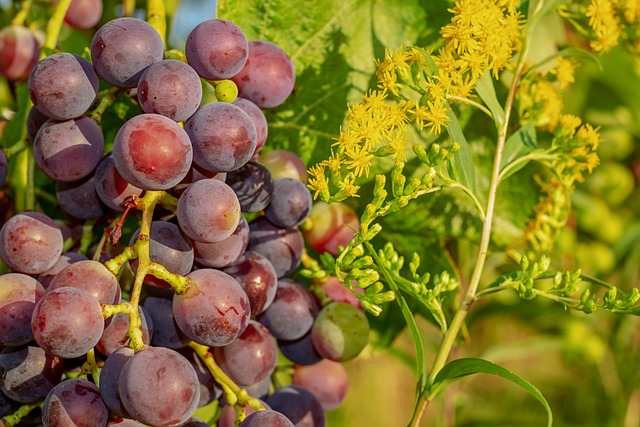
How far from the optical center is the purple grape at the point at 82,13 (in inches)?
39.6

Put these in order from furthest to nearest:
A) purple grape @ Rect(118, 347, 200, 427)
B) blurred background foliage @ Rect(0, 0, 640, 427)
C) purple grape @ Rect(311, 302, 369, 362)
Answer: blurred background foliage @ Rect(0, 0, 640, 427), purple grape @ Rect(311, 302, 369, 362), purple grape @ Rect(118, 347, 200, 427)

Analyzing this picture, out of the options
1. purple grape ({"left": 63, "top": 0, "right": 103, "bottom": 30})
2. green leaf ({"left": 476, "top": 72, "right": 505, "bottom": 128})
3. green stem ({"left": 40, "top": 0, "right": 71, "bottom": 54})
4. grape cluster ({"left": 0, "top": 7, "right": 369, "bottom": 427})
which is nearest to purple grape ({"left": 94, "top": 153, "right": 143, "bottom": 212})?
grape cluster ({"left": 0, "top": 7, "right": 369, "bottom": 427})

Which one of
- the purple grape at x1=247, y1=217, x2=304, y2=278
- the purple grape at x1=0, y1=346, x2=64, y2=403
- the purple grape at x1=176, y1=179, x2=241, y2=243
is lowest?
the purple grape at x1=0, y1=346, x2=64, y2=403

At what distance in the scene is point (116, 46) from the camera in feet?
2.01

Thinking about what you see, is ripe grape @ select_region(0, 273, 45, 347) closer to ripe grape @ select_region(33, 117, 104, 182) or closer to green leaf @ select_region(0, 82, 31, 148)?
ripe grape @ select_region(33, 117, 104, 182)

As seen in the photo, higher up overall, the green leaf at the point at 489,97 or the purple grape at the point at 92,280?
the green leaf at the point at 489,97

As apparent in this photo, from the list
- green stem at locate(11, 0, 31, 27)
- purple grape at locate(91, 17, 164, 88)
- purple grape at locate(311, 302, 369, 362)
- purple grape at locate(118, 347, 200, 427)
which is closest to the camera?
purple grape at locate(118, 347, 200, 427)

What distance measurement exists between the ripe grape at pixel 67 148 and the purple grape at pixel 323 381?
316 millimetres

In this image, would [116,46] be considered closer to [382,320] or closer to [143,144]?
[143,144]

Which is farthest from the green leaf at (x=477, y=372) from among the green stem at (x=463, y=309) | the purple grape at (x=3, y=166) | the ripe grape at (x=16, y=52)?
the ripe grape at (x=16, y=52)

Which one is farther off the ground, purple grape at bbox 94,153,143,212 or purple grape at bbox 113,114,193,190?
purple grape at bbox 113,114,193,190

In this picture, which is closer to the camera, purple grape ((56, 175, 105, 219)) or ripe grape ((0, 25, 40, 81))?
purple grape ((56, 175, 105, 219))

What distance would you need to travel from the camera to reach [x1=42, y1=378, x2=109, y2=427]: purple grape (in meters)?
0.54

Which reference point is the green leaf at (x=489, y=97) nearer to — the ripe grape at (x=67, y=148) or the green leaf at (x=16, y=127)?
the ripe grape at (x=67, y=148)
